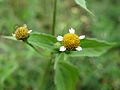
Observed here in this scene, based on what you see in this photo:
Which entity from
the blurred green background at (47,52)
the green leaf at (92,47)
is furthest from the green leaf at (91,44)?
the blurred green background at (47,52)

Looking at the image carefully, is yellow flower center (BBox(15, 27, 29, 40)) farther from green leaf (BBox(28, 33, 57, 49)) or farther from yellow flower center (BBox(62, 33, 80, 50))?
yellow flower center (BBox(62, 33, 80, 50))

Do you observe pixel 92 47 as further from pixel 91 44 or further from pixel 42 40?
pixel 42 40

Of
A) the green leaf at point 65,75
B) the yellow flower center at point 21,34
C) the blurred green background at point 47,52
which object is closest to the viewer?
the yellow flower center at point 21,34

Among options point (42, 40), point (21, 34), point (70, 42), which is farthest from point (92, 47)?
point (21, 34)

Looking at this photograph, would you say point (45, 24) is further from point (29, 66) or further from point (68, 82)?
point (68, 82)

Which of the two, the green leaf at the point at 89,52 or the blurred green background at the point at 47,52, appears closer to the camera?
the green leaf at the point at 89,52

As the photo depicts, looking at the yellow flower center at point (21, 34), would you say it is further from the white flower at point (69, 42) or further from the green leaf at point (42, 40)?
the white flower at point (69, 42)
